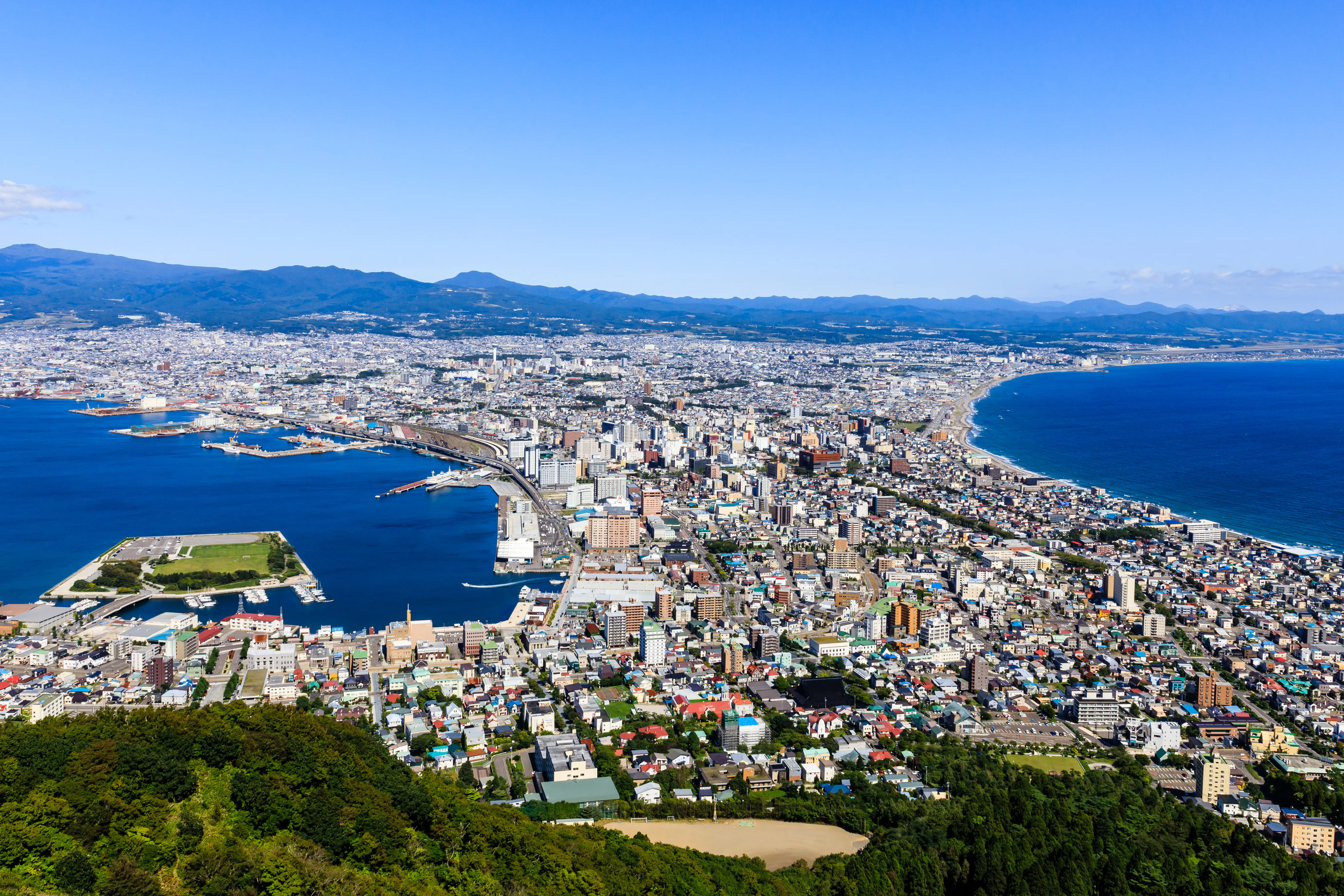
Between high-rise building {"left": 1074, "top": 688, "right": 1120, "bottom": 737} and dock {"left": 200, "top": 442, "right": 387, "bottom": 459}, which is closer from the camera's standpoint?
high-rise building {"left": 1074, "top": 688, "right": 1120, "bottom": 737}

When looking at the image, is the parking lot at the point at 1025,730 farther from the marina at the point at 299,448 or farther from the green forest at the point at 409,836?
the marina at the point at 299,448

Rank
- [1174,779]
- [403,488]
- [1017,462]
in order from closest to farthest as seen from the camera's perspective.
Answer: [1174,779]
[403,488]
[1017,462]

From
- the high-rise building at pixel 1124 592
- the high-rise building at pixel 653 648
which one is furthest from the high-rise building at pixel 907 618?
the high-rise building at pixel 653 648

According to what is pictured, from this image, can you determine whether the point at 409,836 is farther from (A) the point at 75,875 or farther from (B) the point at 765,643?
(B) the point at 765,643

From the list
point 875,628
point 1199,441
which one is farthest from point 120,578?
point 1199,441

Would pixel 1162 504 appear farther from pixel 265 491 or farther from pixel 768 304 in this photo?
pixel 768 304

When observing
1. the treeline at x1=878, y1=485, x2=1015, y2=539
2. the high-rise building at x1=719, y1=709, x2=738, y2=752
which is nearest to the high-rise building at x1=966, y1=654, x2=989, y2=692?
the high-rise building at x1=719, y1=709, x2=738, y2=752

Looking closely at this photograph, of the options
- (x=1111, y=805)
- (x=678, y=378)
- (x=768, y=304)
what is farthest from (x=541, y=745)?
(x=768, y=304)

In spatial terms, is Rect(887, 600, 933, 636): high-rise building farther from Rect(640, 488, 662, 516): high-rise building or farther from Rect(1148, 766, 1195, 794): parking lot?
Rect(640, 488, 662, 516): high-rise building

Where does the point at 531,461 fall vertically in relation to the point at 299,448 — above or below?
above
